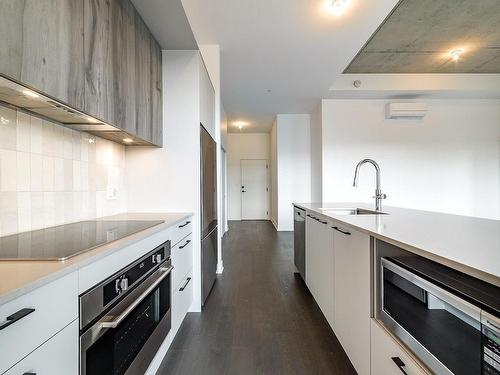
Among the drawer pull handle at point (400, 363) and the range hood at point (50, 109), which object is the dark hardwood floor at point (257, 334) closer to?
the drawer pull handle at point (400, 363)

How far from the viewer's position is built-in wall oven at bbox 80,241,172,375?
0.84m

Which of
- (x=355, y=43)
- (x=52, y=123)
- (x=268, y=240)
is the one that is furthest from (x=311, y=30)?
(x=268, y=240)

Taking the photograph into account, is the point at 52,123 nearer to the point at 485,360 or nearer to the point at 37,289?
the point at 37,289

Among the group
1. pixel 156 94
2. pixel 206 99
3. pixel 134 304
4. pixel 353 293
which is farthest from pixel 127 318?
pixel 206 99

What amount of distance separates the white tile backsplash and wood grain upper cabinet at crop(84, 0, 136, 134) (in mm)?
336

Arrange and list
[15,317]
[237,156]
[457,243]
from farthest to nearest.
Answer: [237,156] → [457,243] → [15,317]

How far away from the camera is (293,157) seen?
6246 millimetres

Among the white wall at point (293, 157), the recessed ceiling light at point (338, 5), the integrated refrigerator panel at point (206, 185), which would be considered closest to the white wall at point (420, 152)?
the white wall at point (293, 157)

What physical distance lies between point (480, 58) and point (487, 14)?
1.36 meters

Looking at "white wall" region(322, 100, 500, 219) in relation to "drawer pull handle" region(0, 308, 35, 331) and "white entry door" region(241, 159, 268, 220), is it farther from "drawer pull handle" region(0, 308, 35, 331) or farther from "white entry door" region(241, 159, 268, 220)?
"drawer pull handle" region(0, 308, 35, 331)

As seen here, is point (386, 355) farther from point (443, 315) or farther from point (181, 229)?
point (181, 229)

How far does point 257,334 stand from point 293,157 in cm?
485

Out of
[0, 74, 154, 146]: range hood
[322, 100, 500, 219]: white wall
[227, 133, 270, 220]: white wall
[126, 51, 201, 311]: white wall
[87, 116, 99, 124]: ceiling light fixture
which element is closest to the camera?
[0, 74, 154, 146]: range hood

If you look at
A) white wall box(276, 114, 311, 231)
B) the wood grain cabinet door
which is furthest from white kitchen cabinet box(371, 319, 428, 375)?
white wall box(276, 114, 311, 231)
